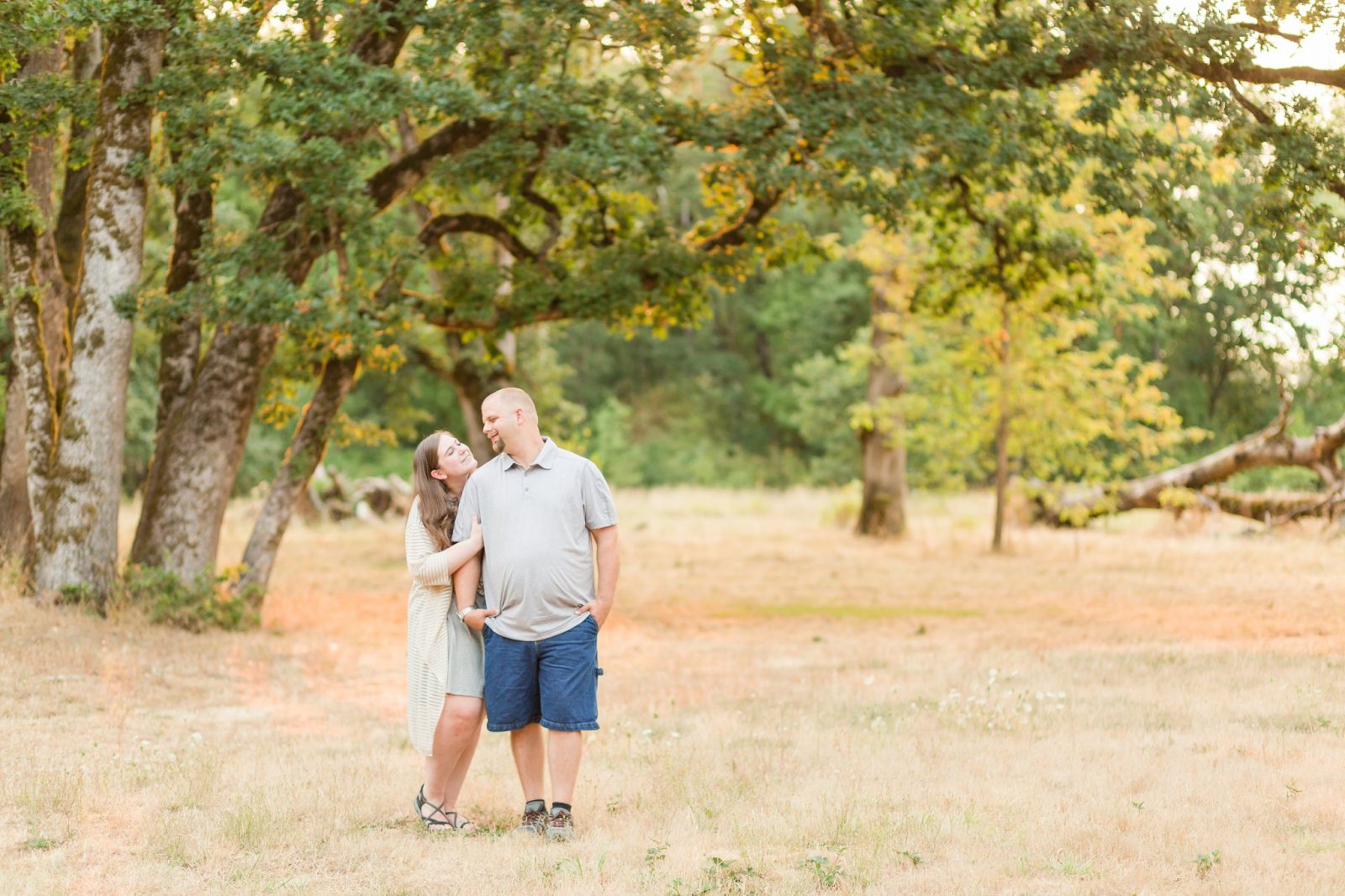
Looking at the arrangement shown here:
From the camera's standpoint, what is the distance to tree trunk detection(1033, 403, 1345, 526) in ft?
70.2

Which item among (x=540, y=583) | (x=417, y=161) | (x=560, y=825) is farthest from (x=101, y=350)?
(x=560, y=825)

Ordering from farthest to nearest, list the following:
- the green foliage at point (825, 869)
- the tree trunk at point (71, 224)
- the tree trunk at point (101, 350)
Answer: the tree trunk at point (71, 224)
the tree trunk at point (101, 350)
the green foliage at point (825, 869)

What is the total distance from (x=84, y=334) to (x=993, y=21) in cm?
865

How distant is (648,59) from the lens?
12.3 metres

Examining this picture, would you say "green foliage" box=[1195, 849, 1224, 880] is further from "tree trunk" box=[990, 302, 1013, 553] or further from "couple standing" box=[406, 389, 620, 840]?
"tree trunk" box=[990, 302, 1013, 553]

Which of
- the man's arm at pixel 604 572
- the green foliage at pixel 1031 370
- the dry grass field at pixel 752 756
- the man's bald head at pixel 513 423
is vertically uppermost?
the green foliage at pixel 1031 370

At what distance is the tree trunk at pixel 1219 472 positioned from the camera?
21.4 metres

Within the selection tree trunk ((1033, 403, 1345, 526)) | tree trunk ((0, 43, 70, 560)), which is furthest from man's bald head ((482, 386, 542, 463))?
tree trunk ((1033, 403, 1345, 526))

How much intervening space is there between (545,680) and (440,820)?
2.78 ft

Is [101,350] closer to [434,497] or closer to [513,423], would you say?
[434,497]

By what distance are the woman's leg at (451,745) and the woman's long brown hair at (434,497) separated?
70cm

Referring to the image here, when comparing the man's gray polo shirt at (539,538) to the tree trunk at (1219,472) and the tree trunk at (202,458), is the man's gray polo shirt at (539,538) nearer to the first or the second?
the tree trunk at (202,458)

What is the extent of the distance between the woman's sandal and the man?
30cm

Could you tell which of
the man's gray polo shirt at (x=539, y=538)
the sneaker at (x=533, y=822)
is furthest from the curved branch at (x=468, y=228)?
the sneaker at (x=533, y=822)
